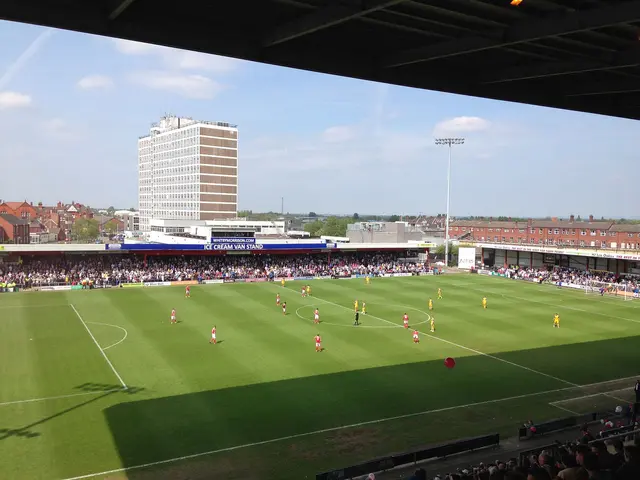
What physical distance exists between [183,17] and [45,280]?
48.8 m

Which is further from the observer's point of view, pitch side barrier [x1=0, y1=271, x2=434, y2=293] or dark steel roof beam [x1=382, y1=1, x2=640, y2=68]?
pitch side barrier [x1=0, y1=271, x2=434, y2=293]

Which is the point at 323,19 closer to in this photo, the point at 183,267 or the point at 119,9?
the point at 119,9

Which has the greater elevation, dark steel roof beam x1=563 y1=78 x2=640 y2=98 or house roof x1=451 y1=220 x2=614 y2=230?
dark steel roof beam x1=563 y1=78 x2=640 y2=98

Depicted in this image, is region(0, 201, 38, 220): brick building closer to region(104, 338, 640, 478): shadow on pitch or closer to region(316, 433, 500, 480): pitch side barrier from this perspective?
region(104, 338, 640, 478): shadow on pitch

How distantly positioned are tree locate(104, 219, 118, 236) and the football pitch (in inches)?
4957

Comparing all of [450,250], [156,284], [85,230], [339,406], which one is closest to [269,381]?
[339,406]

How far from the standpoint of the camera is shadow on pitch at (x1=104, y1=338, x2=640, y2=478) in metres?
17.3

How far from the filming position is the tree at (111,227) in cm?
16306

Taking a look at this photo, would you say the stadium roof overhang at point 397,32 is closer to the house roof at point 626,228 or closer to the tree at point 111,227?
the house roof at point 626,228

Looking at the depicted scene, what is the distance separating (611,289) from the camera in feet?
181

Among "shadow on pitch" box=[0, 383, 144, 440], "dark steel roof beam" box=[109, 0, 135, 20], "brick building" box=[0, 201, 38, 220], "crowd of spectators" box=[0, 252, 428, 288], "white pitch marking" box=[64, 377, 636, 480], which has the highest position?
"dark steel roof beam" box=[109, 0, 135, 20]

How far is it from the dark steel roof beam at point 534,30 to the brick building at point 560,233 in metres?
83.0

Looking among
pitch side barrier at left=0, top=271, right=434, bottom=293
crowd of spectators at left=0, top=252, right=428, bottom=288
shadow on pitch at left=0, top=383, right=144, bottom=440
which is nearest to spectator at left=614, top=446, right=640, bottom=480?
shadow on pitch at left=0, top=383, right=144, bottom=440

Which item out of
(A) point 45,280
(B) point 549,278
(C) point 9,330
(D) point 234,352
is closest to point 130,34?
(D) point 234,352
